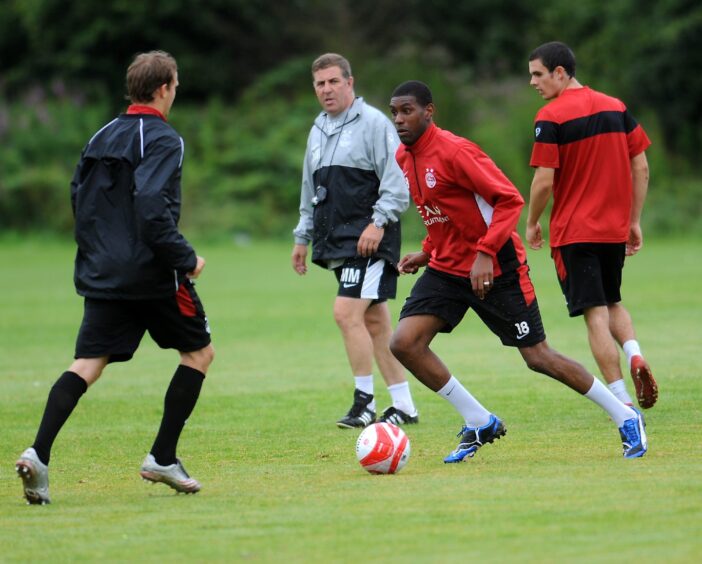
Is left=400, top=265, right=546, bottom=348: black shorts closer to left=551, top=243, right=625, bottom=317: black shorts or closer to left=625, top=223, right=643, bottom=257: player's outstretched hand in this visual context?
left=551, top=243, right=625, bottom=317: black shorts

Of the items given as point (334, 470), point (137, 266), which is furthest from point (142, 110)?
point (334, 470)

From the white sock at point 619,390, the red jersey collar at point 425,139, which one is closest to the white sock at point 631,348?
the white sock at point 619,390

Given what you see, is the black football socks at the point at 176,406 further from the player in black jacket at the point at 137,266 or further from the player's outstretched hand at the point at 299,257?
the player's outstretched hand at the point at 299,257

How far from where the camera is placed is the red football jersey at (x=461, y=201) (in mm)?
7766

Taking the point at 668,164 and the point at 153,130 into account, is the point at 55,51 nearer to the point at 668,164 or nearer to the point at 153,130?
the point at 668,164

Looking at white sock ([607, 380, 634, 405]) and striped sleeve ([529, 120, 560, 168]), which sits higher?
striped sleeve ([529, 120, 560, 168])

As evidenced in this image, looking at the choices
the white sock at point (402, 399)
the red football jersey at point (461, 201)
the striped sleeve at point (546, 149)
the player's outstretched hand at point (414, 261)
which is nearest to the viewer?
the red football jersey at point (461, 201)

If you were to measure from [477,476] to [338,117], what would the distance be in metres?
3.75

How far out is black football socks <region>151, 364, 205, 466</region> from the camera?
7051 mm

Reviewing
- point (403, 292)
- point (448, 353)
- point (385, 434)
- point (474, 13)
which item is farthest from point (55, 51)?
point (385, 434)

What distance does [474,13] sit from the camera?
162 ft

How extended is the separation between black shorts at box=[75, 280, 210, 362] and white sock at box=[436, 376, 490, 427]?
1.74 m

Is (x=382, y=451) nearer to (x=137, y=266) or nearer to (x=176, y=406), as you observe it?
(x=176, y=406)

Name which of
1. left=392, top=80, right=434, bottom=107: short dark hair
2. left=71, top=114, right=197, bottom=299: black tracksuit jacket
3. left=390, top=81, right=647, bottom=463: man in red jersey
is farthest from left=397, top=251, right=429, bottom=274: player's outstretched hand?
left=71, top=114, right=197, bottom=299: black tracksuit jacket
